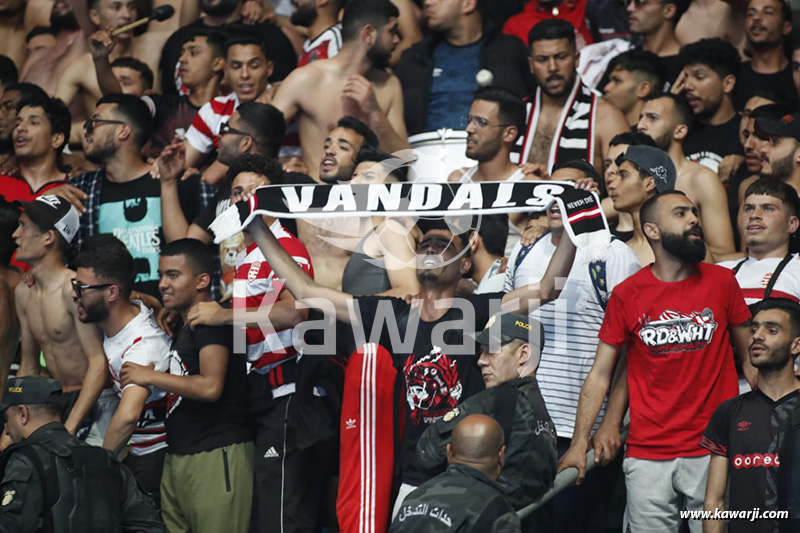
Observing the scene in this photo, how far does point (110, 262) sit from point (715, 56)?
427 centimetres

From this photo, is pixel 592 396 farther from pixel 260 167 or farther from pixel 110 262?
pixel 110 262

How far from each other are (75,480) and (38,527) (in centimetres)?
28

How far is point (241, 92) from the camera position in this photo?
9078 mm

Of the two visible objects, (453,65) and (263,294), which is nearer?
(263,294)

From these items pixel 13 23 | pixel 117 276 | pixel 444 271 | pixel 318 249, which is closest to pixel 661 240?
pixel 444 271

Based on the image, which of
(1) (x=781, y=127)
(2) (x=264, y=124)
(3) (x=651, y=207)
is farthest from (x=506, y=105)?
(3) (x=651, y=207)

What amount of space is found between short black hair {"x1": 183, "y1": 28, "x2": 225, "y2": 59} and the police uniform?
210 inches

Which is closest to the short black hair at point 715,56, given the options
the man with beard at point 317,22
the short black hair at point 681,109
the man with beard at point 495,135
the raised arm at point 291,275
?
the short black hair at point 681,109

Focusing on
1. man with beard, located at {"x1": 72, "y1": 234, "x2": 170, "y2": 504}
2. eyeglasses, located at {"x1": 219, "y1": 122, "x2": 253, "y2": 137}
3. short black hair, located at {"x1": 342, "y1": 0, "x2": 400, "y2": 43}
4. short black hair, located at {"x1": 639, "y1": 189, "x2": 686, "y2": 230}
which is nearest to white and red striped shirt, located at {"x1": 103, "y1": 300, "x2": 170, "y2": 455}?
man with beard, located at {"x1": 72, "y1": 234, "x2": 170, "y2": 504}

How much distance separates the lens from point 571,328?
6.69 meters

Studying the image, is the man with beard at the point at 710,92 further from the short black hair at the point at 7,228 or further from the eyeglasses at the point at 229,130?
the short black hair at the point at 7,228

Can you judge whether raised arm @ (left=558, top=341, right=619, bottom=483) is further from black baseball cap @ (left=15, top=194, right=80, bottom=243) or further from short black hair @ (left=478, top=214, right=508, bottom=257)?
black baseball cap @ (left=15, top=194, right=80, bottom=243)

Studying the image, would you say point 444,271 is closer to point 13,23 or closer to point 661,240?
point 661,240

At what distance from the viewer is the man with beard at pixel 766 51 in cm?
867
